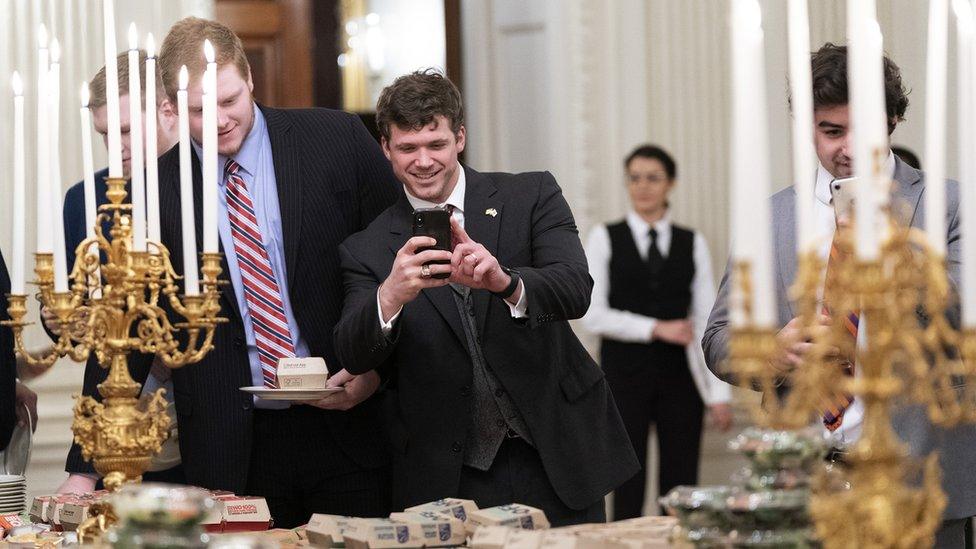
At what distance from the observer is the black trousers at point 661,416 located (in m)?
6.24

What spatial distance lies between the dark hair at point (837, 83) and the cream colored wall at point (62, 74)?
354 centimetres

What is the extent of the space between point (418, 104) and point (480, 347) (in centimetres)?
57

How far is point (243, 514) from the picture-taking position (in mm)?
2738

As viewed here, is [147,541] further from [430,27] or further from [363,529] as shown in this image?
[430,27]

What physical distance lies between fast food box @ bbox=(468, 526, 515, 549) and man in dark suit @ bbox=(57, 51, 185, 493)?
1.17m

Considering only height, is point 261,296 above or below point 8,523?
above

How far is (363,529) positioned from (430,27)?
5.52 m

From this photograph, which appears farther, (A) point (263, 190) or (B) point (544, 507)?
Answer: (A) point (263, 190)

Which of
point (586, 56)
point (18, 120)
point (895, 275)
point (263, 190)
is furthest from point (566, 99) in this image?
point (895, 275)

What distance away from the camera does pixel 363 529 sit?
7.72 feet

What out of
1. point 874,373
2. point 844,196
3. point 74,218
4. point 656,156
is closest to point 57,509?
point 74,218

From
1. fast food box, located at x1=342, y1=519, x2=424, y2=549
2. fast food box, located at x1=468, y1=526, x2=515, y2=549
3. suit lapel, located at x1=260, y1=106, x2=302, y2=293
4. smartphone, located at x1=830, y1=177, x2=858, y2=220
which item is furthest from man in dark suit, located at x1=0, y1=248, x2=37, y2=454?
smartphone, located at x1=830, y1=177, x2=858, y2=220

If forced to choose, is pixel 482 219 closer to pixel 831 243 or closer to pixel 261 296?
pixel 261 296

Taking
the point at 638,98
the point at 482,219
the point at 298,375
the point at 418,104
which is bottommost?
the point at 298,375
